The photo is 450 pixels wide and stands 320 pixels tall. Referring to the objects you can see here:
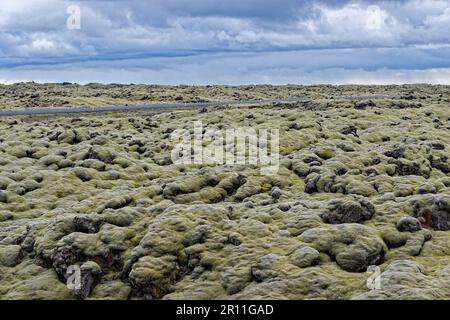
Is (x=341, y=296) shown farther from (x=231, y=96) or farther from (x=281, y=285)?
(x=231, y=96)

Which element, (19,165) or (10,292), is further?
(19,165)

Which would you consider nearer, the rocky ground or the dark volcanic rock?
the rocky ground

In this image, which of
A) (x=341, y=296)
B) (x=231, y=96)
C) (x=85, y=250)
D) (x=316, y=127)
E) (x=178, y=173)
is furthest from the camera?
(x=231, y=96)

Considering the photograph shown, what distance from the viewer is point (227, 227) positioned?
69.8 ft

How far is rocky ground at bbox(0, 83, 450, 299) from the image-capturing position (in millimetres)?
17375

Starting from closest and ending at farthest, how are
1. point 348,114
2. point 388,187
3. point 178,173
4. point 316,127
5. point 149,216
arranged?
point 149,216 < point 388,187 < point 178,173 < point 316,127 < point 348,114

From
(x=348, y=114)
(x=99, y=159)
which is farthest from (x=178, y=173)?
(x=348, y=114)

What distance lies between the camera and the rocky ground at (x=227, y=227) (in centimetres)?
1738

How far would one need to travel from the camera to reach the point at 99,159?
121 ft

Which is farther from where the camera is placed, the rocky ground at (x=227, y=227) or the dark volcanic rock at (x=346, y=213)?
the dark volcanic rock at (x=346, y=213)

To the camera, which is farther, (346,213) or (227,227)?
(346,213)

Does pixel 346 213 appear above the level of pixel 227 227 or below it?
above

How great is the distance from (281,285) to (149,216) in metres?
8.71

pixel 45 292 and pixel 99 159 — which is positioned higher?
pixel 99 159
